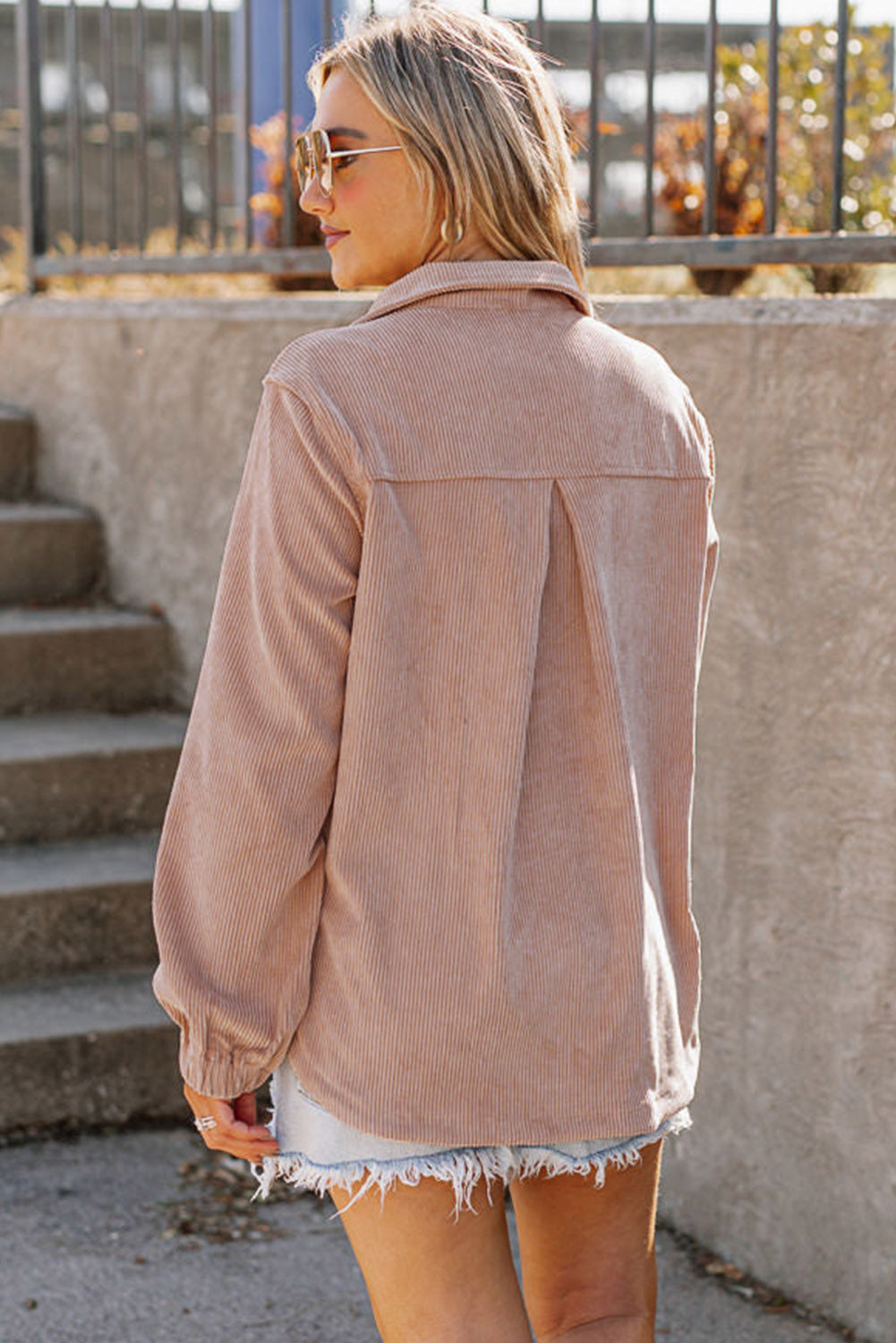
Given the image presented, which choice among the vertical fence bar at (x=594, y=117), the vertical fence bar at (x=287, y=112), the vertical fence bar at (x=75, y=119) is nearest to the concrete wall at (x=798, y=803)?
the vertical fence bar at (x=594, y=117)

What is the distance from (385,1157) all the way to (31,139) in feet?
15.3

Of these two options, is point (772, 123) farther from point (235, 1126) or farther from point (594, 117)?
point (235, 1126)

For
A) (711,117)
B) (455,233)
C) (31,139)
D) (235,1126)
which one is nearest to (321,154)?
(455,233)

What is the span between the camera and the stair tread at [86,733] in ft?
14.1

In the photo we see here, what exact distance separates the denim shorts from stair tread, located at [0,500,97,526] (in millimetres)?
3445

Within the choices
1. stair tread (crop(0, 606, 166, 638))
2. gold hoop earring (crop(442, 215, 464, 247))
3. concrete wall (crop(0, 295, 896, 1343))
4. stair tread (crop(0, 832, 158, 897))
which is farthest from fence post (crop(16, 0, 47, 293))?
gold hoop earring (crop(442, 215, 464, 247))

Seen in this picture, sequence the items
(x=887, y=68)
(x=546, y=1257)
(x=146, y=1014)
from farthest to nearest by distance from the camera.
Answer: (x=887, y=68), (x=146, y=1014), (x=546, y=1257)

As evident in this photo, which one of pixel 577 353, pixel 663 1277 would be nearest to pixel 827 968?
pixel 663 1277

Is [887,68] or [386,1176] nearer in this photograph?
[386,1176]

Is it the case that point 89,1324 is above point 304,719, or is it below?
below

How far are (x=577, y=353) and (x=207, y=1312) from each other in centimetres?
194

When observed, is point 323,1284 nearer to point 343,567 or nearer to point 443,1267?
point 443,1267

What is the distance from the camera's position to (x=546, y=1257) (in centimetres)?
191

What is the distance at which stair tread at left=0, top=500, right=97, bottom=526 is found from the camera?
5020mm
